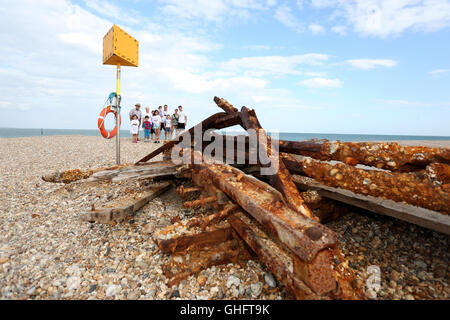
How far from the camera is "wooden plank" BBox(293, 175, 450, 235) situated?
2303 millimetres

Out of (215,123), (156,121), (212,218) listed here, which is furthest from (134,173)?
(156,121)

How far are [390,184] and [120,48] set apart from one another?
5.94 meters

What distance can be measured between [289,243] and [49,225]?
362 cm

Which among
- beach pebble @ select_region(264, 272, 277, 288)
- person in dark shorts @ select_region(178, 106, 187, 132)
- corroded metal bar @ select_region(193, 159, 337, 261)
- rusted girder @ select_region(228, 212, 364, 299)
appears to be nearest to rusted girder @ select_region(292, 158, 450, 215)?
corroded metal bar @ select_region(193, 159, 337, 261)

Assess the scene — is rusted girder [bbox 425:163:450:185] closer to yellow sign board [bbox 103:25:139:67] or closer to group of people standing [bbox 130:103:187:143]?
yellow sign board [bbox 103:25:139:67]

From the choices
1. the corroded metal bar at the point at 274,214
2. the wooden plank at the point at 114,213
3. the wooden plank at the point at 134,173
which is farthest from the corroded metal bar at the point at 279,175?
the wooden plank at the point at 114,213

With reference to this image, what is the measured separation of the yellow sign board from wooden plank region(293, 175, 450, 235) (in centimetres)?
499

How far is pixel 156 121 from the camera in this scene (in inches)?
691

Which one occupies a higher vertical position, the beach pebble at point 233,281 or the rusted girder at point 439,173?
the rusted girder at point 439,173

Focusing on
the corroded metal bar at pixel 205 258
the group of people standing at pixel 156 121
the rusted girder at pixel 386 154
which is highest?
the group of people standing at pixel 156 121

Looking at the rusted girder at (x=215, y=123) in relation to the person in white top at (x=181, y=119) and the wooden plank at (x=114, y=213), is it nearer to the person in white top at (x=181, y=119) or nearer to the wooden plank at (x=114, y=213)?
the wooden plank at (x=114, y=213)

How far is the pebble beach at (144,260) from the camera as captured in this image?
230cm

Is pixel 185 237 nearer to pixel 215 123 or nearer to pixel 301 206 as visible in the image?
pixel 301 206

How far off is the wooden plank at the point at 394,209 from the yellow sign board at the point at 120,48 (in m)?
4.99
